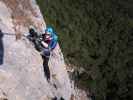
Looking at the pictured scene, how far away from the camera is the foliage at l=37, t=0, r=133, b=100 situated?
77.5 feet

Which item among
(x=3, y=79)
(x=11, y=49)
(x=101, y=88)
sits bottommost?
(x=101, y=88)

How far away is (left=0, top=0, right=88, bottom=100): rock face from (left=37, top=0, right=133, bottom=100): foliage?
624 cm

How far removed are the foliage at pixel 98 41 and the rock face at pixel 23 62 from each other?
20.5 feet

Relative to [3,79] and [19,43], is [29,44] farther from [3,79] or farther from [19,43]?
[3,79]

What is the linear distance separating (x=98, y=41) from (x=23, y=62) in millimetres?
13451

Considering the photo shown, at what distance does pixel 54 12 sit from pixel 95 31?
4.32 metres

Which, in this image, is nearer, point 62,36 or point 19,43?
point 19,43

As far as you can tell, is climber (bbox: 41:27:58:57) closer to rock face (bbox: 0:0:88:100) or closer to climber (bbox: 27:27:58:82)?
climber (bbox: 27:27:58:82)

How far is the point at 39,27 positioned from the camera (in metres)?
16.5

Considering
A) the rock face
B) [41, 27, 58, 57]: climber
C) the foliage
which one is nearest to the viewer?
the rock face

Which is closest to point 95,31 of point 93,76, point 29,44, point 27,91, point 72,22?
point 72,22

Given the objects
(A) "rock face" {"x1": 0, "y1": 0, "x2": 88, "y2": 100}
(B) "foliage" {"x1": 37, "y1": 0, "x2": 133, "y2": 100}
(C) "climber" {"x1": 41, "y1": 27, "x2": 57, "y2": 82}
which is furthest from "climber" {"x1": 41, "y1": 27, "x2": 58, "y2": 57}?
(B) "foliage" {"x1": 37, "y1": 0, "x2": 133, "y2": 100}

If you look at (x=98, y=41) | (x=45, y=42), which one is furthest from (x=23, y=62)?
(x=98, y=41)

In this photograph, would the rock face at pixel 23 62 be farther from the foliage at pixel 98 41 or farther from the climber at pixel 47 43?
the foliage at pixel 98 41
